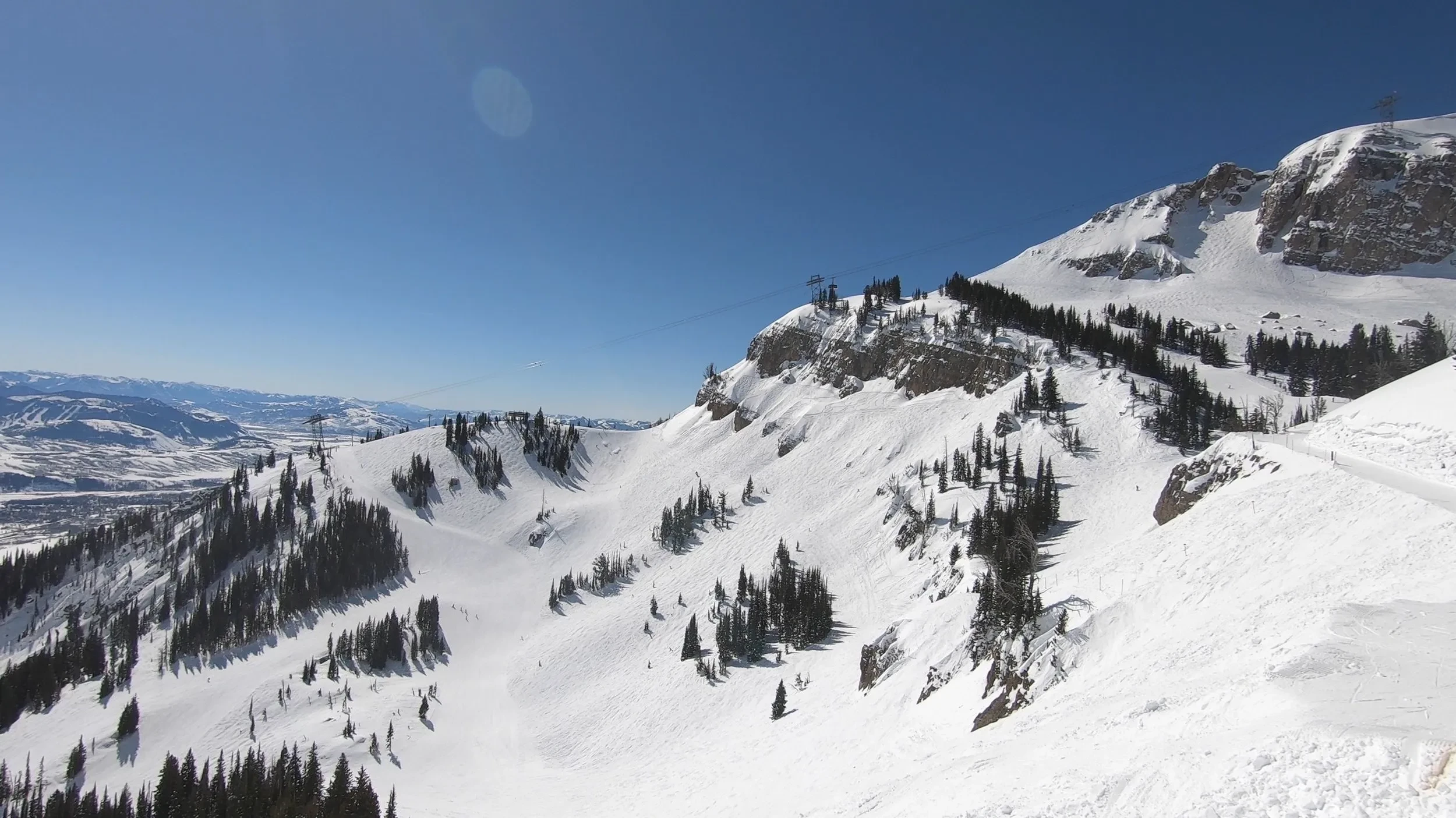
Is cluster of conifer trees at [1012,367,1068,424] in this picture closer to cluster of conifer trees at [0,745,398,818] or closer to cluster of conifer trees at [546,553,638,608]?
cluster of conifer trees at [546,553,638,608]

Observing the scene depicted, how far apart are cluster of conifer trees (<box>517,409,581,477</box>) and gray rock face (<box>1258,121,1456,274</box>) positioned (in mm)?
249856

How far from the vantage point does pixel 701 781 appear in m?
41.8

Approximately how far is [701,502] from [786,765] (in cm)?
9066

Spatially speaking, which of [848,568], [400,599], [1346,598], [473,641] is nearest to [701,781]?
[1346,598]

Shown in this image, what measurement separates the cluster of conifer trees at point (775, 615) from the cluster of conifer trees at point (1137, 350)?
A: 5227cm

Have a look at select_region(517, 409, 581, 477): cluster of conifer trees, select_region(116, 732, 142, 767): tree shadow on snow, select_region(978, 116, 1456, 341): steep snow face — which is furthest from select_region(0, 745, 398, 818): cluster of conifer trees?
select_region(978, 116, 1456, 341): steep snow face

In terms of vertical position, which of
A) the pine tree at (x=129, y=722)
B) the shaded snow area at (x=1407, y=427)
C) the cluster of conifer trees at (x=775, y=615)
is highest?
the shaded snow area at (x=1407, y=427)

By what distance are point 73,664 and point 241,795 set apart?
103m

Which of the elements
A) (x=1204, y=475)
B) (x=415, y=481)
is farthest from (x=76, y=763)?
(x=1204, y=475)

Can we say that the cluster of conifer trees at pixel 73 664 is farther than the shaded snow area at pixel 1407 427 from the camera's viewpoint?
Yes

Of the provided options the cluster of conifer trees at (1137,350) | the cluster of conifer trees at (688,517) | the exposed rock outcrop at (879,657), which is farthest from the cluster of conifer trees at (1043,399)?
the exposed rock outcrop at (879,657)

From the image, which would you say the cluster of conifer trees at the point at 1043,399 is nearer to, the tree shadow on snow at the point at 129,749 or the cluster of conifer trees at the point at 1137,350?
the cluster of conifer trees at the point at 1137,350

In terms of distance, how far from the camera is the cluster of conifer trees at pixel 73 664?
108m

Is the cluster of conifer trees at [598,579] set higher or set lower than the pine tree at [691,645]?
lower
